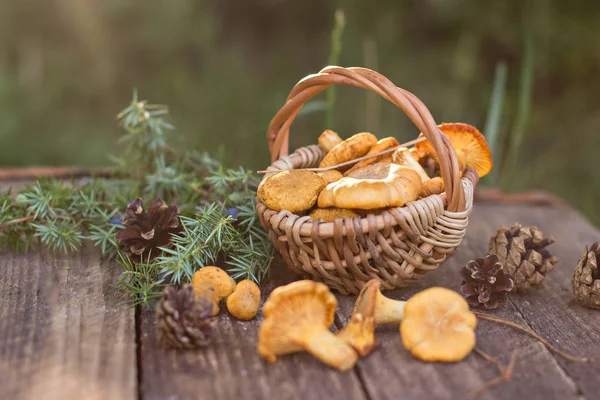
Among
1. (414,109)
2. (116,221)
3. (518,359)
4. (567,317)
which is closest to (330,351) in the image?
(518,359)

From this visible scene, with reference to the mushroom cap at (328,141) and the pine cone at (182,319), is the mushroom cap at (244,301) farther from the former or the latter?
the mushroom cap at (328,141)

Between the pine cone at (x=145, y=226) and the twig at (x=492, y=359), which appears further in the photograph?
the pine cone at (x=145, y=226)

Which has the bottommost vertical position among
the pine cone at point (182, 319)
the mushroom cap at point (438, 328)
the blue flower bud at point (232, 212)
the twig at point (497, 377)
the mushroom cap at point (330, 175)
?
the twig at point (497, 377)

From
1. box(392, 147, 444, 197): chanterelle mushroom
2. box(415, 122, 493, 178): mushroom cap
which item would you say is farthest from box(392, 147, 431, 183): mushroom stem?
box(415, 122, 493, 178): mushroom cap

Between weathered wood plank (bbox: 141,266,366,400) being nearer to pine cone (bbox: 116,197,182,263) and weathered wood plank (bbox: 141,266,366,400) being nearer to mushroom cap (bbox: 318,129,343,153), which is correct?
pine cone (bbox: 116,197,182,263)

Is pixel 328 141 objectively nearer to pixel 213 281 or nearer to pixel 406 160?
pixel 406 160

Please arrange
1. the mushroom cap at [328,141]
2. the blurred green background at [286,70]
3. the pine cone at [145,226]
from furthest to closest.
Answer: the blurred green background at [286,70] < the mushroom cap at [328,141] < the pine cone at [145,226]

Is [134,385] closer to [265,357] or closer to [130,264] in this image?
[265,357]

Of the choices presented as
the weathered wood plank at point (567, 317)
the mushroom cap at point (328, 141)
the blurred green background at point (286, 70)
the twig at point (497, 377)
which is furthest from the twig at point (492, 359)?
the blurred green background at point (286, 70)
